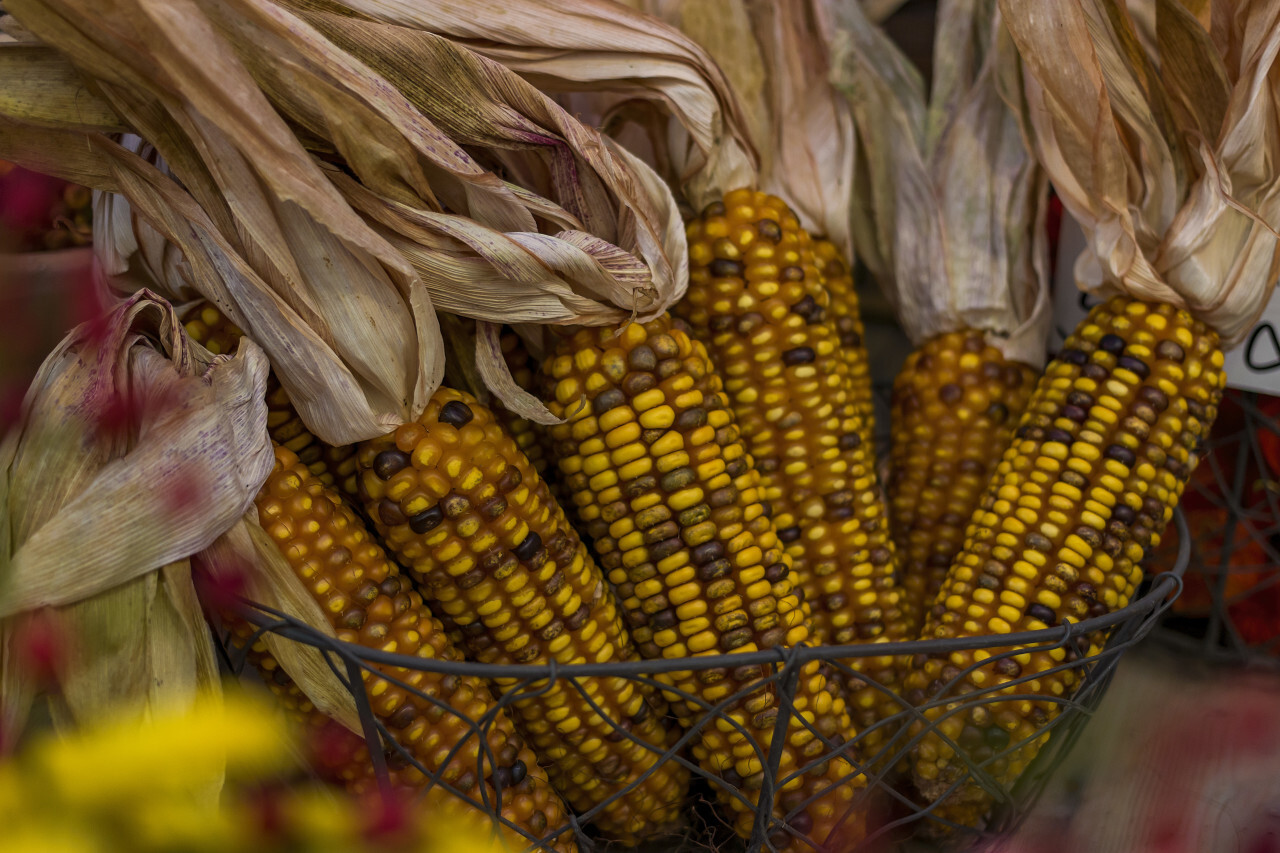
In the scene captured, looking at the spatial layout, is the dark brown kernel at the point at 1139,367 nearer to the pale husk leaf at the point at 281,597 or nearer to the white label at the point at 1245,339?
the white label at the point at 1245,339

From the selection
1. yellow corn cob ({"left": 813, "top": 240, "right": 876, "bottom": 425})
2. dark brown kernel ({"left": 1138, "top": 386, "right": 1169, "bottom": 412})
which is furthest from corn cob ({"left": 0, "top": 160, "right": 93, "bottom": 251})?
dark brown kernel ({"left": 1138, "top": 386, "right": 1169, "bottom": 412})

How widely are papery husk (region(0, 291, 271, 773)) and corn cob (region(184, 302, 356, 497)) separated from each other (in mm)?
58

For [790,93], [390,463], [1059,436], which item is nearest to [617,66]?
[790,93]

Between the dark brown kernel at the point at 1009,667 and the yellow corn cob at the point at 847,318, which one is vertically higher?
the yellow corn cob at the point at 847,318

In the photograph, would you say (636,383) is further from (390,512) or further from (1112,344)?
(1112,344)

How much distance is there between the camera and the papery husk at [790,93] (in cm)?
73

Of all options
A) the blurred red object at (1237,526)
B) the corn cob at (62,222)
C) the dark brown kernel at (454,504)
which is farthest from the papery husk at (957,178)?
the corn cob at (62,222)

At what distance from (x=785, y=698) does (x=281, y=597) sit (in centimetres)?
29

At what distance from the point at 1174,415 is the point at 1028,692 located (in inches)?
9.1

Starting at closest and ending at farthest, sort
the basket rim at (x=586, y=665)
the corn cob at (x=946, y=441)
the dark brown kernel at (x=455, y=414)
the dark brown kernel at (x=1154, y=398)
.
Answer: the basket rim at (x=586, y=665) → the dark brown kernel at (x=455, y=414) → the dark brown kernel at (x=1154, y=398) → the corn cob at (x=946, y=441)

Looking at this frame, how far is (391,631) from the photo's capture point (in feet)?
1.80

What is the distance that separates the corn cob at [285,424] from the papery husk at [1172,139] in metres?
0.56

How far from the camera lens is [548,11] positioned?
2.00 feet

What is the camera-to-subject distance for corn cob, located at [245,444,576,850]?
521 millimetres
